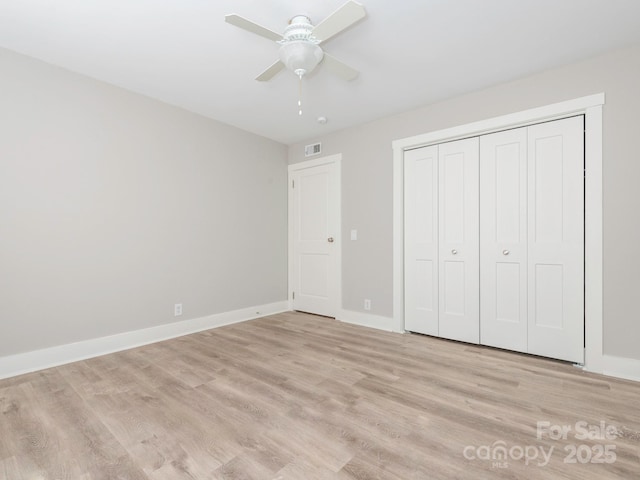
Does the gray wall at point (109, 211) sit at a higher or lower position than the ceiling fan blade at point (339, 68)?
lower

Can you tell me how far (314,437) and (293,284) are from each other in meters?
3.12

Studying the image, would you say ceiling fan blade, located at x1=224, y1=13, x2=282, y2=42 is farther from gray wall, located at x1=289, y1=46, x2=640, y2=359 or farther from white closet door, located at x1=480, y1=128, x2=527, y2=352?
white closet door, located at x1=480, y1=128, x2=527, y2=352

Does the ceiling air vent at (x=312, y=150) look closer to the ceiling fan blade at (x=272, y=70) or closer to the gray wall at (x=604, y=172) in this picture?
the gray wall at (x=604, y=172)

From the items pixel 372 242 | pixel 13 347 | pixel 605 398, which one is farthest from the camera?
pixel 372 242

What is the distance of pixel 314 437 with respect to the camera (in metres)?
1.66

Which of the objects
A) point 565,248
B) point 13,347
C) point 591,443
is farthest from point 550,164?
point 13,347

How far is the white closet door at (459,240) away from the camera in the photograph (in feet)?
10.4

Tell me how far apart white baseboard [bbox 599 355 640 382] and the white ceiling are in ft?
7.79

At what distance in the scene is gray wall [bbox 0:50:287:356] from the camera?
250 centimetres

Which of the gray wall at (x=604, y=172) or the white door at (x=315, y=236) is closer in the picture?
the gray wall at (x=604, y=172)

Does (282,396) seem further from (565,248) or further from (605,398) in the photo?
(565,248)

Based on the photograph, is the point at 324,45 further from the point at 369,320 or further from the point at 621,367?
the point at 621,367

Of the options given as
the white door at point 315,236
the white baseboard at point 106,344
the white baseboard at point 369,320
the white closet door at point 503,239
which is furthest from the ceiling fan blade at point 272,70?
the white baseboard at point 369,320

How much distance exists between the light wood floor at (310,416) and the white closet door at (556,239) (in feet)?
0.81
